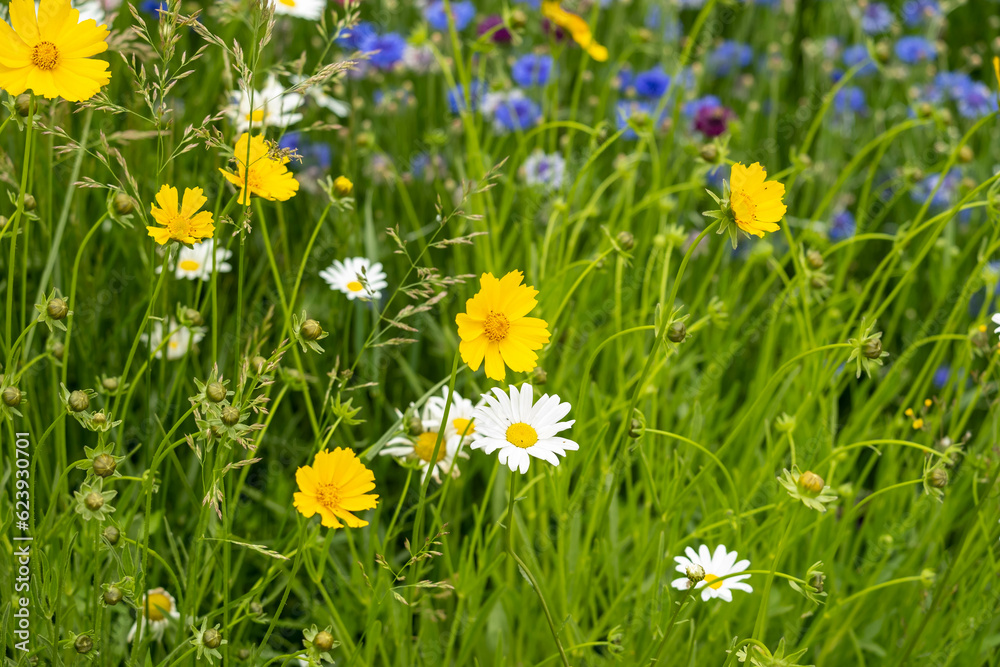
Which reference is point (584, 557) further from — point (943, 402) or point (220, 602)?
point (943, 402)

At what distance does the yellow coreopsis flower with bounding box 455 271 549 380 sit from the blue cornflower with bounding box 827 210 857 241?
5.22ft

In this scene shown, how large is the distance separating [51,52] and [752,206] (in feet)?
2.22

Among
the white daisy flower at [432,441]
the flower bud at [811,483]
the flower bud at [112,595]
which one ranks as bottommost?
the flower bud at [112,595]

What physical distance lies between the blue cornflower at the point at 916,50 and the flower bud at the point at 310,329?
7.82 ft

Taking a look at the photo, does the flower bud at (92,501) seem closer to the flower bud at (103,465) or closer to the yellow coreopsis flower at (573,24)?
the flower bud at (103,465)

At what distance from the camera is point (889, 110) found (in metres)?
2.62

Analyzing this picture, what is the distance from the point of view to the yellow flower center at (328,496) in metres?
0.81

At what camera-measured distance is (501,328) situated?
0.84 m

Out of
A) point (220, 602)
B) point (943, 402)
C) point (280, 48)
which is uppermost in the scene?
point (280, 48)

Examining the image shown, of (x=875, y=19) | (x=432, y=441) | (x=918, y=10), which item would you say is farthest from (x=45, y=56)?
(x=918, y=10)

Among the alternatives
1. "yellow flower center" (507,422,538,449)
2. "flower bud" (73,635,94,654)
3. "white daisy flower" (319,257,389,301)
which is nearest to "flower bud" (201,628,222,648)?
"flower bud" (73,635,94,654)

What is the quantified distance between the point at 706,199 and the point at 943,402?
1.06 metres

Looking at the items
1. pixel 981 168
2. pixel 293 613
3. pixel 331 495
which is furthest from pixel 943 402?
pixel 981 168

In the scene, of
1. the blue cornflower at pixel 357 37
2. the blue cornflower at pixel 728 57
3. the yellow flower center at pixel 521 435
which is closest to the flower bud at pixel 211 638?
the yellow flower center at pixel 521 435
